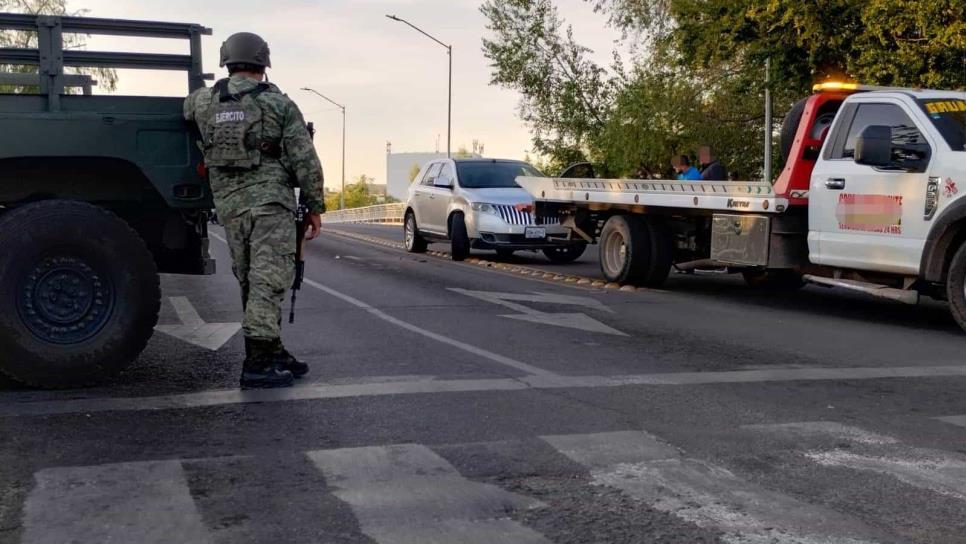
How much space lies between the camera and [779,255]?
10492 millimetres

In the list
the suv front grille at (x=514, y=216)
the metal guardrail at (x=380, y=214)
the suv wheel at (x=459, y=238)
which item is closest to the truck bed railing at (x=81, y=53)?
the suv front grille at (x=514, y=216)

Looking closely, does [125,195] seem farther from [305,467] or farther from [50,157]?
[305,467]

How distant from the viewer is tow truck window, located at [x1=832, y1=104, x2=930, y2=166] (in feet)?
30.2

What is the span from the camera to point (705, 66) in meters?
23.5

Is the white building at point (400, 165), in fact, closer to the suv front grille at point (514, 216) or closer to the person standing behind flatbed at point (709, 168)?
the suv front grille at point (514, 216)

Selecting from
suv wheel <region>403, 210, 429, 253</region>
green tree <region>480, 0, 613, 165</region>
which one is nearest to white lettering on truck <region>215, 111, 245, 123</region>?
suv wheel <region>403, 210, 429, 253</region>

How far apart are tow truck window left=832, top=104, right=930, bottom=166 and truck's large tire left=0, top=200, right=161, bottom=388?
624 cm

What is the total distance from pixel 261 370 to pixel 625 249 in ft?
24.1

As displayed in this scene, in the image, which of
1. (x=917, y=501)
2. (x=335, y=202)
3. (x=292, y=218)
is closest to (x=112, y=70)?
(x=292, y=218)

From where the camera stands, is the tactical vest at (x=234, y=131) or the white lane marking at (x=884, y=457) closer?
the white lane marking at (x=884, y=457)

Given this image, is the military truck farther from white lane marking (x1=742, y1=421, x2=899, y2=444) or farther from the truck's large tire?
white lane marking (x1=742, y1=421, x2=899, y2=444)

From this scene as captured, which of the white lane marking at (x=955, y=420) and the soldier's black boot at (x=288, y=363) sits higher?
the soldier's black boot at (x=288, y=363)

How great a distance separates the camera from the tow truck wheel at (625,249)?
1264 centimetres

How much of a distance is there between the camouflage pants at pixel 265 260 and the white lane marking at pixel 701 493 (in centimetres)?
194
